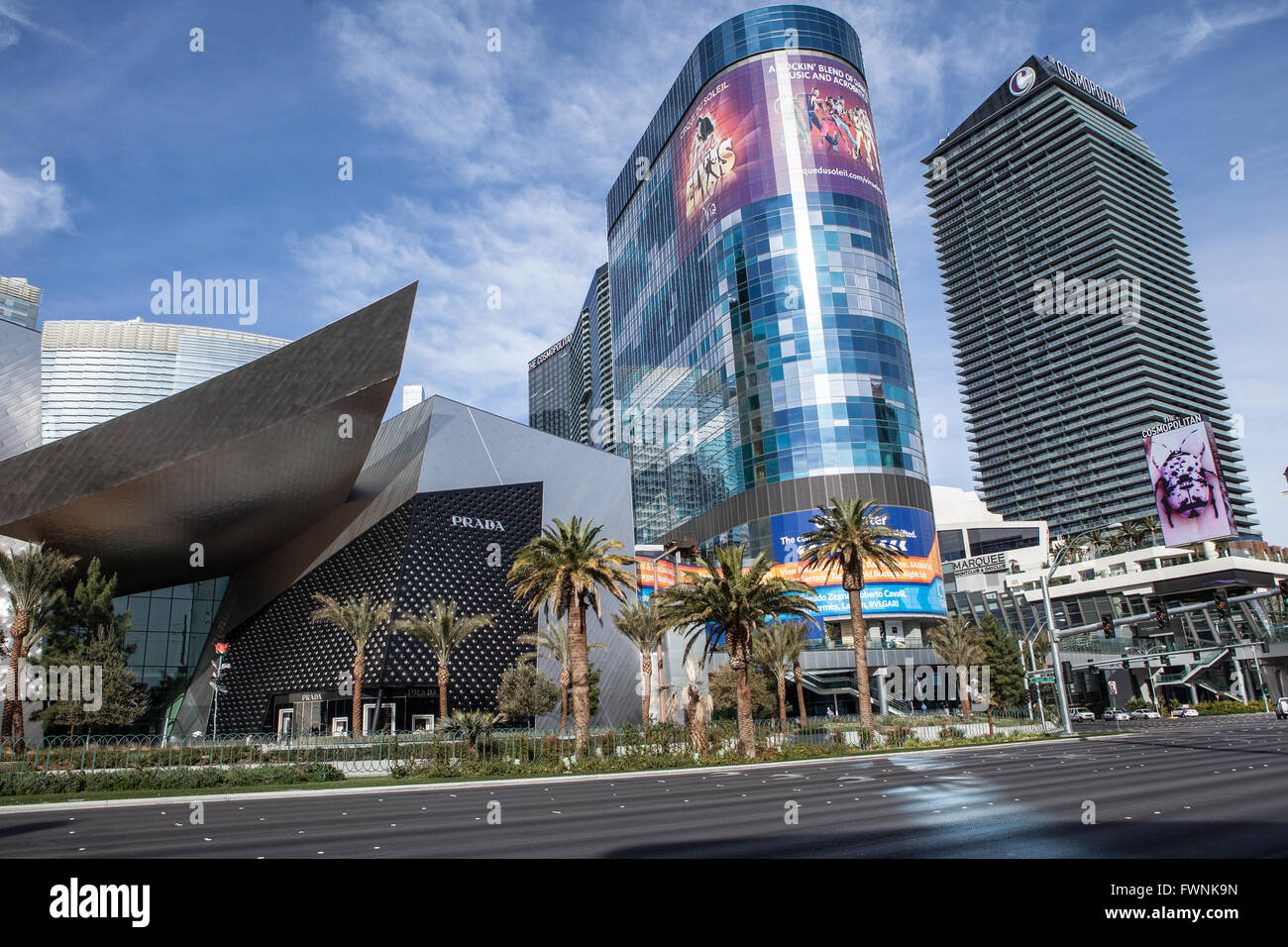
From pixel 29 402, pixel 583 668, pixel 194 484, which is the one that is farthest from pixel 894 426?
pixel 29 402

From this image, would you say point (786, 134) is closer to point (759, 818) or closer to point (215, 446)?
point (215, 446)

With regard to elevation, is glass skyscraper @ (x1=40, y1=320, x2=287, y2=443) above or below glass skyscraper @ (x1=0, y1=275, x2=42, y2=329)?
below

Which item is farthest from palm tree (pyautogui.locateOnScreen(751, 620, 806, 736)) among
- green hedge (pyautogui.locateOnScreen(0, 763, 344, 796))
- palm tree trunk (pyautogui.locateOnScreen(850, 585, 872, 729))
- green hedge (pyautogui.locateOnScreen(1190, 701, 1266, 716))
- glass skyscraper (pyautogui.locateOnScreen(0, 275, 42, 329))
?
glass skyscraper (pyautogui.locateOnScreen(0, 275, 42, 329))

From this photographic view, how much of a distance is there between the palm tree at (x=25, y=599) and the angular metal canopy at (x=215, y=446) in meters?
2.94

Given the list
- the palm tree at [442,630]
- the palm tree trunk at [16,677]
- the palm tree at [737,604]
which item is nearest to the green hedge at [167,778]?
the palm tree at [442,630]

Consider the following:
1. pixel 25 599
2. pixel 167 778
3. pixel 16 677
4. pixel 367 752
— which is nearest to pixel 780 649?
pixel 367 752

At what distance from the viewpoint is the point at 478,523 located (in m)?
51.7

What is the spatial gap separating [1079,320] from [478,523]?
17319 centimetres

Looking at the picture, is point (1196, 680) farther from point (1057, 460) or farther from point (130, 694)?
point (1057, 460)

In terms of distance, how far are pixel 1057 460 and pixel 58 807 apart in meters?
196

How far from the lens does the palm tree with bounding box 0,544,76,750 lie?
3488 centimetres

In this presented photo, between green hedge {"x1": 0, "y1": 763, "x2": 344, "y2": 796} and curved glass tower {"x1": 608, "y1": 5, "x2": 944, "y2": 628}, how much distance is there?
53702 mm

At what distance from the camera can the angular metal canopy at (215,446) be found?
34594 mm

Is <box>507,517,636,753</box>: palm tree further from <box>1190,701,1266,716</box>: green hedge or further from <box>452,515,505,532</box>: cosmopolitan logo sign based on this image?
<box>1190,701,1266,716</box>: green hedge
